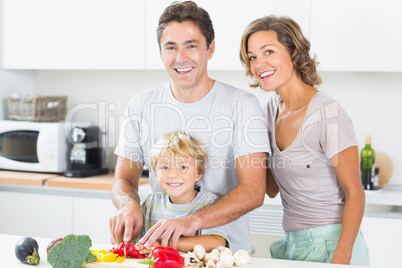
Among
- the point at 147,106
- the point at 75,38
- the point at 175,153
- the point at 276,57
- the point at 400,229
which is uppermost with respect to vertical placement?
the point at 75,38

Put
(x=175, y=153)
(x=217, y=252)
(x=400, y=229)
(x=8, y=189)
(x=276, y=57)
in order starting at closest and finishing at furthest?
1. (x=217, y=252)
2. (x=175, y=153)
3. (x=276, y=57)
4. (x=400, y=229)
5. (x=8, y=189)

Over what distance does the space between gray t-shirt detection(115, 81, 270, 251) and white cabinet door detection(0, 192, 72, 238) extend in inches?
53.3

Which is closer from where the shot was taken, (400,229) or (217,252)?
(217,252)

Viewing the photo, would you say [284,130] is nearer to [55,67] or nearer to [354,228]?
[354,228]

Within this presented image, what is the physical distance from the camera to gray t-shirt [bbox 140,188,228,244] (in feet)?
6.08

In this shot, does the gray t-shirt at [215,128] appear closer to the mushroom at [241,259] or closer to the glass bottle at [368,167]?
the mushroom at [241,259]

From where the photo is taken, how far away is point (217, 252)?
5.11ft

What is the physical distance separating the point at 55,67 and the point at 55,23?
0.27 meters

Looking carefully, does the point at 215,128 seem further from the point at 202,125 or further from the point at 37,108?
the point at 37,108

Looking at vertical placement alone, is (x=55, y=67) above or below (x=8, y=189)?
above

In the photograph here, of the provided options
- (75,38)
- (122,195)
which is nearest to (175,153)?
(122,195)

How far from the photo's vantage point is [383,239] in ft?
9.10

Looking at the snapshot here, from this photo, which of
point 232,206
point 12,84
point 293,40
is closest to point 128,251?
point 232,206

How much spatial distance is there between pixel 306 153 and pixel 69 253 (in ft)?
2.99
